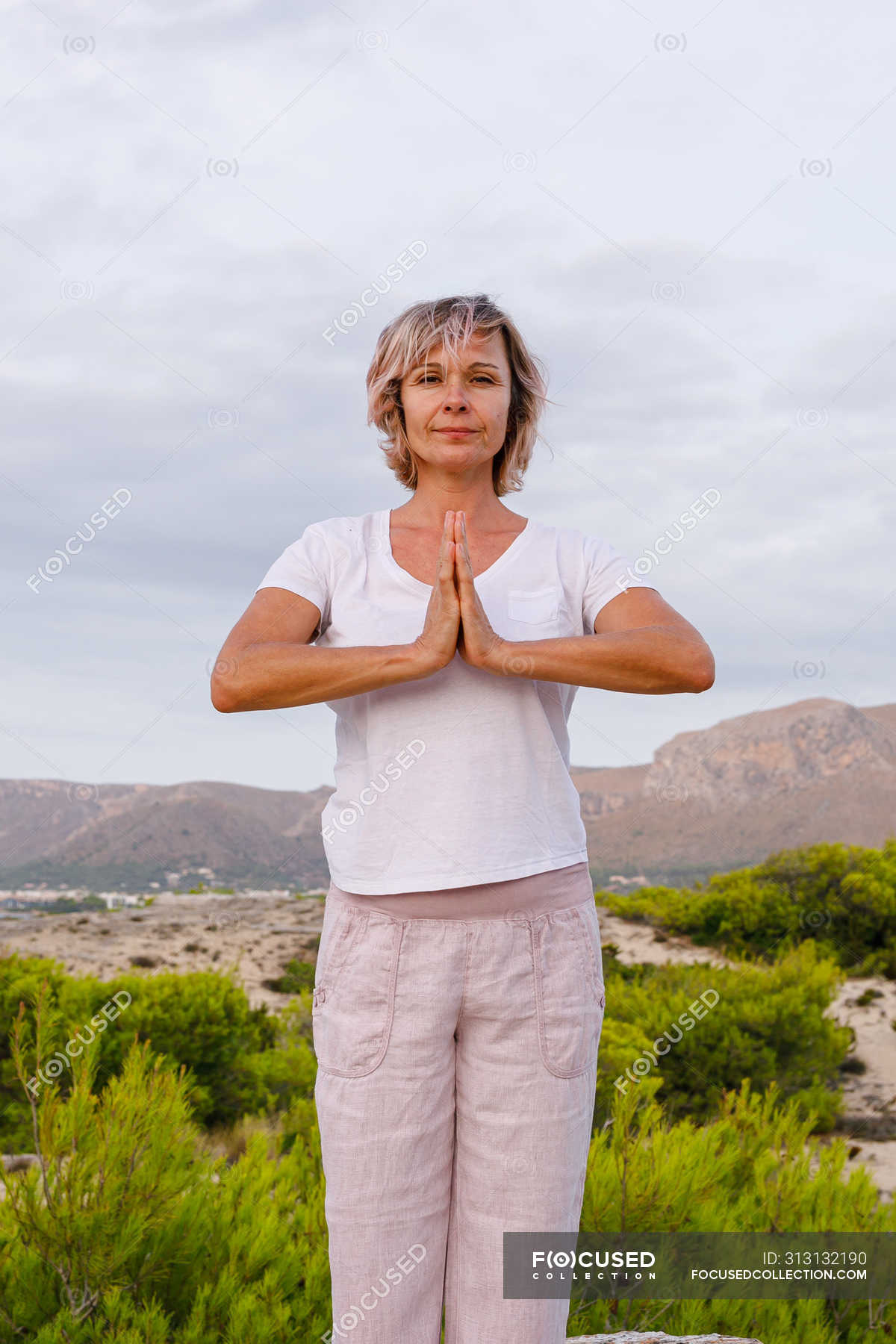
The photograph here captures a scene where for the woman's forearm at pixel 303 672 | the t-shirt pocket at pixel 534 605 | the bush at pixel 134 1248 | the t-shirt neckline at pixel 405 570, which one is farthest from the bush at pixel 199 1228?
the t-shirt pocket at pixel 534 605

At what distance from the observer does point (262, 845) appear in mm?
18547

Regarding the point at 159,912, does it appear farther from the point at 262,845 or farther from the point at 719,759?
the point at 719,759

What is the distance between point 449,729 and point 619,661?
0.33 m

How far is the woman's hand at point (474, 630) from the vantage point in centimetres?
178

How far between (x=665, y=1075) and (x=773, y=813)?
14262mm

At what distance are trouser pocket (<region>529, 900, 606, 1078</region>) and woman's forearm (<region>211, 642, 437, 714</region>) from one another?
1.63 feet

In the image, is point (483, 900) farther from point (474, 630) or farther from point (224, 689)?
point (224, 689)

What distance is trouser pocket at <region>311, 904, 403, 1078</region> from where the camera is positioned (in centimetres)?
174

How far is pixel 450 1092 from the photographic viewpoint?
1782 mm

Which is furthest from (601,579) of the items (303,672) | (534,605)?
(303,672)

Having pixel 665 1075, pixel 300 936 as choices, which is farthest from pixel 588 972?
pixel 300 936

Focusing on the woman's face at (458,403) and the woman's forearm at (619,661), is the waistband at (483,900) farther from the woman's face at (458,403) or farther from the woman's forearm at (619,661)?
the woman's face at (458,403)

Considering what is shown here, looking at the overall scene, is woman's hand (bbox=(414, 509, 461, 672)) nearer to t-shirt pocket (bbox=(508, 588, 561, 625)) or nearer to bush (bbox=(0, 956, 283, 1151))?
t-shirt pocket (bbox=(508, 588, 561, 625))

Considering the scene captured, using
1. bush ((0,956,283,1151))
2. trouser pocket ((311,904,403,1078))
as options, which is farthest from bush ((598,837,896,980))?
trouser pocket ((311,904,403,1078))
